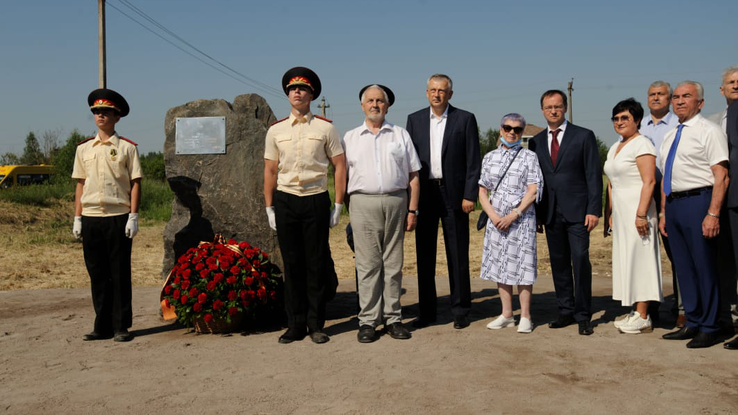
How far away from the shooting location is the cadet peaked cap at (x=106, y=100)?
210 inches

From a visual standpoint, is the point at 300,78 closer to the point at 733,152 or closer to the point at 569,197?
the point at 569,197

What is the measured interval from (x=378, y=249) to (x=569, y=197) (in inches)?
67.4

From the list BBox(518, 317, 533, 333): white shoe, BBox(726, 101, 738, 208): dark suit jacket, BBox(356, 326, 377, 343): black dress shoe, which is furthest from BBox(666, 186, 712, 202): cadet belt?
BBox(356, 326, 377, 343): black dress shoe

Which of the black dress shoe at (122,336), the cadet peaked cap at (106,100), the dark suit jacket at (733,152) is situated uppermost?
the cadet peaked cap at (106,100)

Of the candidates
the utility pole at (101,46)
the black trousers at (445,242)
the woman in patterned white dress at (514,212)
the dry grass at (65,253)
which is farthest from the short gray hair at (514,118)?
the utility pole at (101,46)

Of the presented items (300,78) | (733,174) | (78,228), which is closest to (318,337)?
(300,78)

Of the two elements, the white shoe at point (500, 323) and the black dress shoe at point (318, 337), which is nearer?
the black dress shoe at point (318, 337)

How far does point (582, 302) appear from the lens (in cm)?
543

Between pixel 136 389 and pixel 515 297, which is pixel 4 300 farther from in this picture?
pixel 515 297

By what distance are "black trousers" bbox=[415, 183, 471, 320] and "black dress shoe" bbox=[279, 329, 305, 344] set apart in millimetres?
1150

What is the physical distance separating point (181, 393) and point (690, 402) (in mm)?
3087

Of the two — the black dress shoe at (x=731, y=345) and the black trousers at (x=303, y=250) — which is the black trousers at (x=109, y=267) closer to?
the black trousers at (x=303, y=250)

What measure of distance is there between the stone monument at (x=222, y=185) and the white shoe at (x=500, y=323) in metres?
2.14

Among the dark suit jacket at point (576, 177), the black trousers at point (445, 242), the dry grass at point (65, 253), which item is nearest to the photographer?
the dark suit jacket at point (576, 177)
